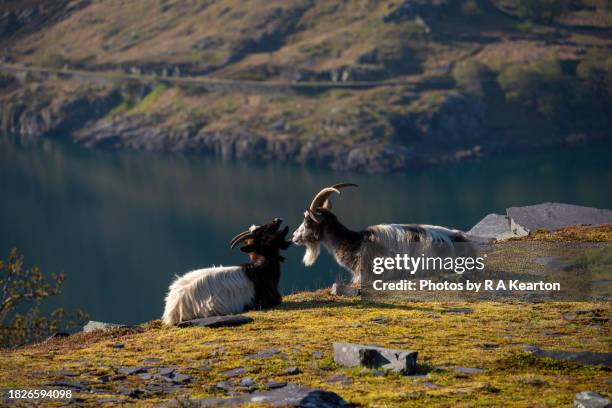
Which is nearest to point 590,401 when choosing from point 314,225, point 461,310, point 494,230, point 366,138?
point 461,310

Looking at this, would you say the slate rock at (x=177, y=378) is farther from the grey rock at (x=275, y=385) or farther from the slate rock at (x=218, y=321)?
the slate rock at (x=218, y=321)

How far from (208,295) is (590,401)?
445 inches

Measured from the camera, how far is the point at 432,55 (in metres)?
196

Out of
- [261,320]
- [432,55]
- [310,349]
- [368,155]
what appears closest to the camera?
[310,349]

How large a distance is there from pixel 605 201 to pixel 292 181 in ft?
154

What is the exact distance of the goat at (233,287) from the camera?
22.5 m

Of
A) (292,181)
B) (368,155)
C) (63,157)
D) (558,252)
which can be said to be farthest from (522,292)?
(63,157)

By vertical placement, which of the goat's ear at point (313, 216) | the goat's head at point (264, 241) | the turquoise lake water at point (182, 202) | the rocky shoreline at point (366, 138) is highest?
the rocky shoreline at point (366, 138)

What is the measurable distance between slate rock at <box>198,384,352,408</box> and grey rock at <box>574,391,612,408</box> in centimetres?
314

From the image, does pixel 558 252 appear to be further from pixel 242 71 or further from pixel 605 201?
pixel 242 71

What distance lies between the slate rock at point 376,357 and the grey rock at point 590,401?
283cm

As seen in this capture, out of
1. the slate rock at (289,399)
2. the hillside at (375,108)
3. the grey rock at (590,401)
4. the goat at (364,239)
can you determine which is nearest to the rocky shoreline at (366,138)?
the hillside at (375,108)

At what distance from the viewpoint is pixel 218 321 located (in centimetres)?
2053

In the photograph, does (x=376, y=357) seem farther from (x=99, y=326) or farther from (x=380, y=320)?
(x=99, y=326)
